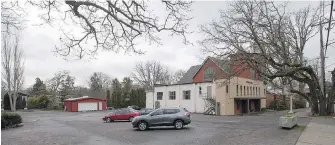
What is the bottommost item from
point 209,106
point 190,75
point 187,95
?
point 209,106

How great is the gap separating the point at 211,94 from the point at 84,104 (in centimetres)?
3235

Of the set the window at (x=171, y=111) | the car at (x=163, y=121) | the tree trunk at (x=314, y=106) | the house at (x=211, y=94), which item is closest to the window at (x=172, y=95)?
the house at (x=211, y=94)

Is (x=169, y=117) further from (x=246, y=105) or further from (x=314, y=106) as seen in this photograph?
(x=246, y=105)

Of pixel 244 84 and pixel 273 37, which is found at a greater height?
pixel 273 37

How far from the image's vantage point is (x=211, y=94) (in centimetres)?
4856

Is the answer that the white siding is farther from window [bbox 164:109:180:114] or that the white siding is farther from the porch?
window [bbox 164:109:180:114]

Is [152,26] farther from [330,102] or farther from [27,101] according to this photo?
[27,101]

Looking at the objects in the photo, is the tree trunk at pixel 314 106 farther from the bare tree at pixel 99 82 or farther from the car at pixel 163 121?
the bare tree at pixel 99 82

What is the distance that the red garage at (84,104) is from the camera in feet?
228

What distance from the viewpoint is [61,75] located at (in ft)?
279

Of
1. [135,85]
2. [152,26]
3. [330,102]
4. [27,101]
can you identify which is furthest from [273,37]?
[27,101]

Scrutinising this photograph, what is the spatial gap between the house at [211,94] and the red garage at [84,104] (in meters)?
16.0

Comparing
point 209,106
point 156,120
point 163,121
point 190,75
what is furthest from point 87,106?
point 163,121

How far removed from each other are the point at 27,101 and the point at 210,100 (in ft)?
179
